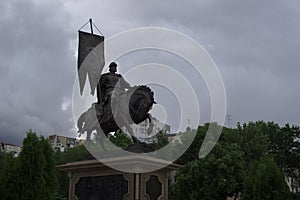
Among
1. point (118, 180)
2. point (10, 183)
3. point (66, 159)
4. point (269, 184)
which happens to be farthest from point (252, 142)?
point (118, 180)

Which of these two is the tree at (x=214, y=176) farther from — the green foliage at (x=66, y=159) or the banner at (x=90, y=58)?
the banner at (x=90, y=58)

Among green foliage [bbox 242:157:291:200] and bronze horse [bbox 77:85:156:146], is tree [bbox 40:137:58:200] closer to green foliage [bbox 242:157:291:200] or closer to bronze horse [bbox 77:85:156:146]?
bronze horse [bbox 77:85:156:146]

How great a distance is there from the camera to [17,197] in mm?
16781

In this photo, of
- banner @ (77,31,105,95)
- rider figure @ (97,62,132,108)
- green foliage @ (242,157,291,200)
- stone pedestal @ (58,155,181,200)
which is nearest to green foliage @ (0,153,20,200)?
stone pedestal @ (58,155,181,200)

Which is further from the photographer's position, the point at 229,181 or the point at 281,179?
the point at 229,181

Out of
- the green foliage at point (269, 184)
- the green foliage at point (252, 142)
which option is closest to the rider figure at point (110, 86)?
the green foliage at point (269, 184)

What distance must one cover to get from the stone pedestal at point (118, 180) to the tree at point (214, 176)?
1591 cm

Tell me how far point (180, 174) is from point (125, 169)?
62.4 ft

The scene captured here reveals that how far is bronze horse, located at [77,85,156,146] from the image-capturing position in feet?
40.8

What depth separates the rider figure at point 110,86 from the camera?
42.7 feet

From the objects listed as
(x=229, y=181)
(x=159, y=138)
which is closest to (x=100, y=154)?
(x=229, y=181)

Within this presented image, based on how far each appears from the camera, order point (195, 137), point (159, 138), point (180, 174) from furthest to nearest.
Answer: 1. point (159, 138)
2. point (195, 137)
3. point (180, 174)

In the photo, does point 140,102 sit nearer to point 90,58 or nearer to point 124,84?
point 124,84

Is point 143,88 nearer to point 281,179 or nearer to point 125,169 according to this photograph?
point 125,169
